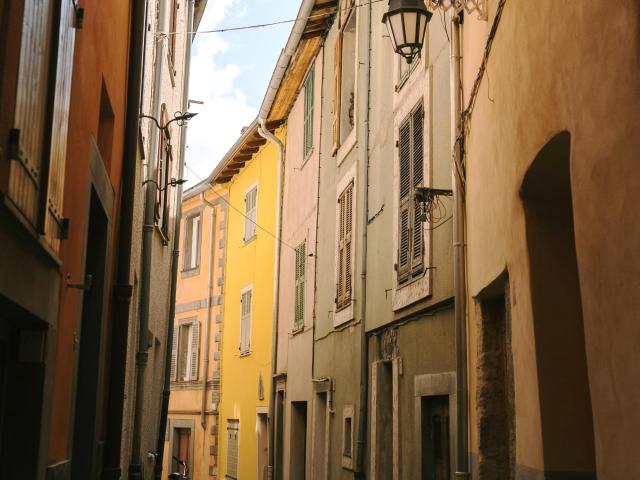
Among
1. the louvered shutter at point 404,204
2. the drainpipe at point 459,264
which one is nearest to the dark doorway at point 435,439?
the drainpipe at point 459,264

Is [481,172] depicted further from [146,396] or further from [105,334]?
[146,396]

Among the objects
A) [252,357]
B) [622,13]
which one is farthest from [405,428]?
[252,357]

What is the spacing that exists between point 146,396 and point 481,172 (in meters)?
5.86

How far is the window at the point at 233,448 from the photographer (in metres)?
19.1

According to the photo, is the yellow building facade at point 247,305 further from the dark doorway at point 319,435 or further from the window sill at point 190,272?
the dark doorway at point 319,435

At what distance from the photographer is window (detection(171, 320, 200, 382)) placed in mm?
22000

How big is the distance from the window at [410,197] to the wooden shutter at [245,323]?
10085mm

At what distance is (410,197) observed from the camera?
28.6 ft

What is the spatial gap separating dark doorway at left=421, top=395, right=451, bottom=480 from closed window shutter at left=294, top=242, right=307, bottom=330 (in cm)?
648

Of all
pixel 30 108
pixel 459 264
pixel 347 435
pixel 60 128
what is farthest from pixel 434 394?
pixel 30 108

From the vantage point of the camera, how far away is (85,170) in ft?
16.8

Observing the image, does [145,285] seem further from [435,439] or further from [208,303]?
[208,303]

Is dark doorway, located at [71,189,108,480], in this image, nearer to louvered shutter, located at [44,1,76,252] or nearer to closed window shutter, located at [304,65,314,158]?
louvered shutter, located at [44,1,76,252]

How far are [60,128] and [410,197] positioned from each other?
203 inches
